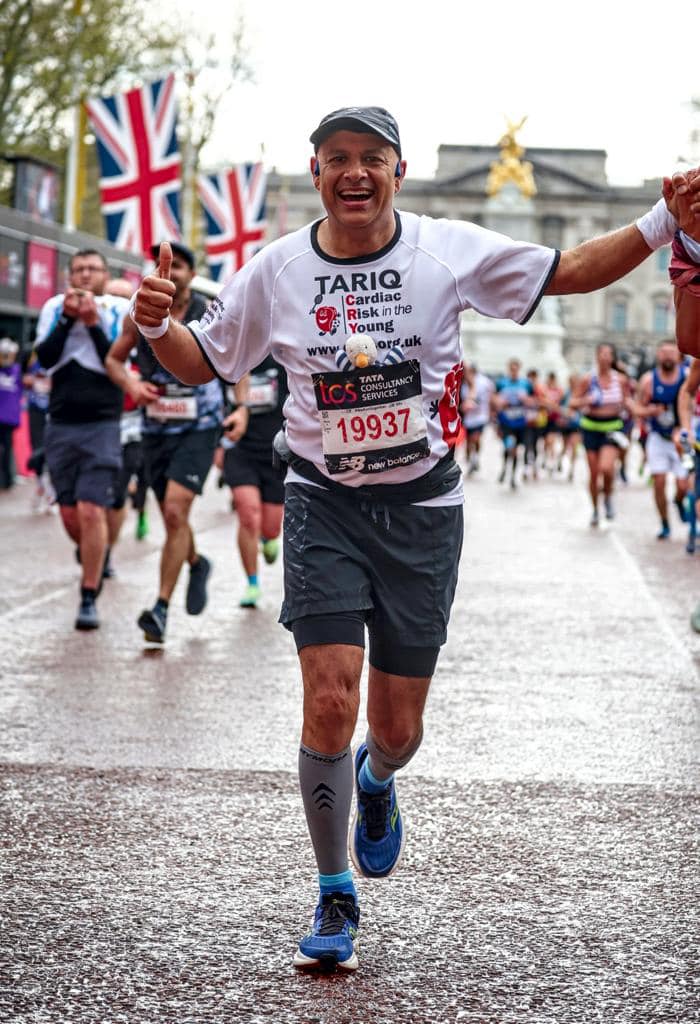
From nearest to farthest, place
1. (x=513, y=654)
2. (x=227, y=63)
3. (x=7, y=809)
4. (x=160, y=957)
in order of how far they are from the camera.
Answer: (x=160, y=957), (x=7, y=809), (x=513, y=654), (x=227, y=63)

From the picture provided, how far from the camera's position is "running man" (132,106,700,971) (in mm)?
4195

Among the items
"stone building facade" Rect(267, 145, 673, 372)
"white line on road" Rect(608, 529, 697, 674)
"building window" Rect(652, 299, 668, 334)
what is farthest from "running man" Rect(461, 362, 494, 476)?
"building window" Rect(652, 299, 668, 334)

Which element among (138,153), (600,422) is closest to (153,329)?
(600,422)

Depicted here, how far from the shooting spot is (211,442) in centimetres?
937

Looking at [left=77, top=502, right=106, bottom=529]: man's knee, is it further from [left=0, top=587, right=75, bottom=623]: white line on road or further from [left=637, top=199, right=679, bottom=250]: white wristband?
[left=637, top=199, right=679, bottom=250]: white wristband

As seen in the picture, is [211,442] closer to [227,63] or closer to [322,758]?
[322,758]

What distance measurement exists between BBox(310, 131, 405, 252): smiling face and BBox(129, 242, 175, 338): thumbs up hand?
0.42 m

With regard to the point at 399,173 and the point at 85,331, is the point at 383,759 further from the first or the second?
the point at 85,331

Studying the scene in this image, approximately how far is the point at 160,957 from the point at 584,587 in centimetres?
892

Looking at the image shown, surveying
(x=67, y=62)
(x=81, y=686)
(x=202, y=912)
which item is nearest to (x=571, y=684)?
(x=81, y=686)

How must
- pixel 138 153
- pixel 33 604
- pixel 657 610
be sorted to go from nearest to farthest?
pixel 33 604 < pixel 657 610 < pixel 138 153

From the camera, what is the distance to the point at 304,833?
5.29 m

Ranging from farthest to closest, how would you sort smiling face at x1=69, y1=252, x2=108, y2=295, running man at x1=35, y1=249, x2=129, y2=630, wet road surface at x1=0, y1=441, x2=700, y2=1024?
running man at x1=35, y1=249, x2=129, y2=630 → smiling face at x1=69, y1=252, x2=108, y2=295 → wet road surface at x1=0, y1=441, x2=700, y2=1024

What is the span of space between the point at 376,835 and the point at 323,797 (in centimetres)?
39
